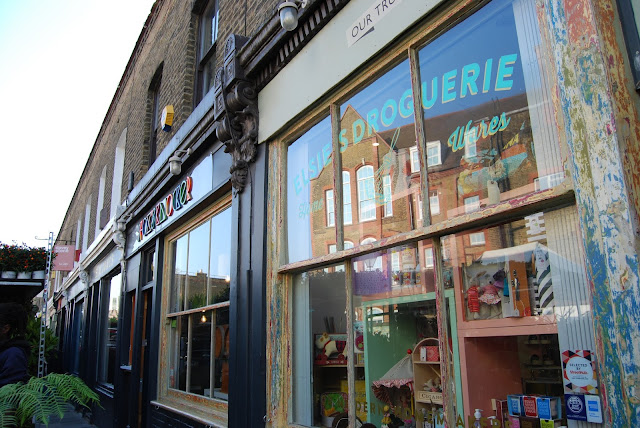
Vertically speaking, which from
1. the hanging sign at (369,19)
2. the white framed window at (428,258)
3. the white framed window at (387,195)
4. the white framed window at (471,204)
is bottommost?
the white framed window at (428,258)

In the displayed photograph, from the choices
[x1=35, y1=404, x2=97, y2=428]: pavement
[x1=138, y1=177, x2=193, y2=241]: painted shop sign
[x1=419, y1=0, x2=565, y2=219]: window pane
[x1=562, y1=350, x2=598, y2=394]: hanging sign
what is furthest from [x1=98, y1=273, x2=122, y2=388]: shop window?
[x1=562, y1=350, x2=598, y2=394]: hanging sign

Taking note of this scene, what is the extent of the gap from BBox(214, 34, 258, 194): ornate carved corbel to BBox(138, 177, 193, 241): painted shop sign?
162cm

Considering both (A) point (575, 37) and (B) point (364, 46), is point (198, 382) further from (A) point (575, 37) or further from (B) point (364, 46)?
(A) point (575, 37)

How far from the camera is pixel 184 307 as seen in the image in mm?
6684

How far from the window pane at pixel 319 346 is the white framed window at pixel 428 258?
2.74 ft

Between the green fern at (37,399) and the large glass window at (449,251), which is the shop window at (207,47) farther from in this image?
the green fern at (37,399)

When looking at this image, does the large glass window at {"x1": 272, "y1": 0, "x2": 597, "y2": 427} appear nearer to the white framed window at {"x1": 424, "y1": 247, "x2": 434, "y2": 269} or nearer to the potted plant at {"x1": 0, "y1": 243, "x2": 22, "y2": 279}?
the white framed window at {"x1": 424, "y1": 247, "x2": 434, "y2": 269}

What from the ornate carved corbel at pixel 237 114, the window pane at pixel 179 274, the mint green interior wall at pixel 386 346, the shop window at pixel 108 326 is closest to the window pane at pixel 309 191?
the ornate carved corbel at pixel 237 114

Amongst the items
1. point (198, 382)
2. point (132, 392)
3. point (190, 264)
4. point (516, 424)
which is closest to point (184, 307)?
point (190, 264)

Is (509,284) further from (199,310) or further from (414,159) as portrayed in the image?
(199,310)

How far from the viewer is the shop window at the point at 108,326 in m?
11.6

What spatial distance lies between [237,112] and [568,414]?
369 centimetres

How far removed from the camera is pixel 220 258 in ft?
18.9

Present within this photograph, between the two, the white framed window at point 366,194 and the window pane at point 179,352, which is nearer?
the white framed window at point 366,194
